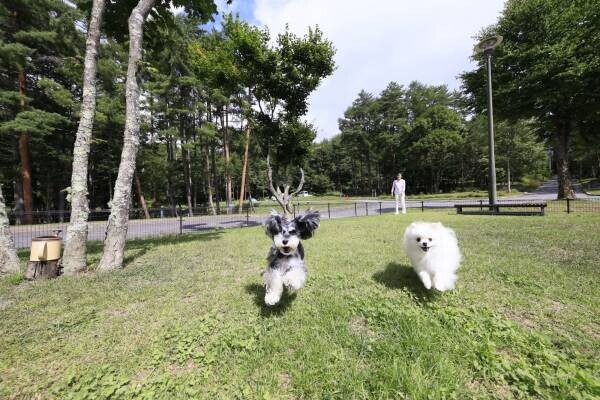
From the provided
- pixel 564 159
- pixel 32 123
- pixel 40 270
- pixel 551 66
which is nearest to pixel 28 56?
pixel 32 123

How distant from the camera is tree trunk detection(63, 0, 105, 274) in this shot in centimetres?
581

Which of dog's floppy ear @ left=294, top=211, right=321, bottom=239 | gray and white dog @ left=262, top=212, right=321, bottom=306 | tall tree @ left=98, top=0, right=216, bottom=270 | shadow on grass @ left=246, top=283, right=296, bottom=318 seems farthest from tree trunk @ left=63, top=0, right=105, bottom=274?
dog's floppy ear @ left=294, top=211, right=321, bottom=239

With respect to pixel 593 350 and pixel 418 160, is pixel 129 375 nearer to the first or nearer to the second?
pixel 593 350

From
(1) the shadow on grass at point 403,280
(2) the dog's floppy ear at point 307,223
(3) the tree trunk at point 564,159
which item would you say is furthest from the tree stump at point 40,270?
(3) the tree trunk at point 564,159

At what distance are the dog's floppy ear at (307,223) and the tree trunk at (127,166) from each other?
4717 mm

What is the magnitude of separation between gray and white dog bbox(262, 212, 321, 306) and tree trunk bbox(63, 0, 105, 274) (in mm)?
4922

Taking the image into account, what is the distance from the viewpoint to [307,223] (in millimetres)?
3861

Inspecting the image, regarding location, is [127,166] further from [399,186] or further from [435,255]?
[399,186]

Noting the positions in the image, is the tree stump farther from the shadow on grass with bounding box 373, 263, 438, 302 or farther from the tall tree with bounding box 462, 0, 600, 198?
the tall tree with bounding box 462, 0, 600, 198

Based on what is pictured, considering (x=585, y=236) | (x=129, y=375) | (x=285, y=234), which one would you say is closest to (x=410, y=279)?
(x=285, y=234)

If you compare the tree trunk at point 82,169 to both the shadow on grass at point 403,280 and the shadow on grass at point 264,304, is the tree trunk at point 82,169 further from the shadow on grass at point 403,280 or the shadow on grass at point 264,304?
the shadow on grass at point 403,280

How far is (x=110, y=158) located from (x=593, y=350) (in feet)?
103

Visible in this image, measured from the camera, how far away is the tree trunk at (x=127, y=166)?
6.11 metres

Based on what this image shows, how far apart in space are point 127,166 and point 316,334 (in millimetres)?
5798
